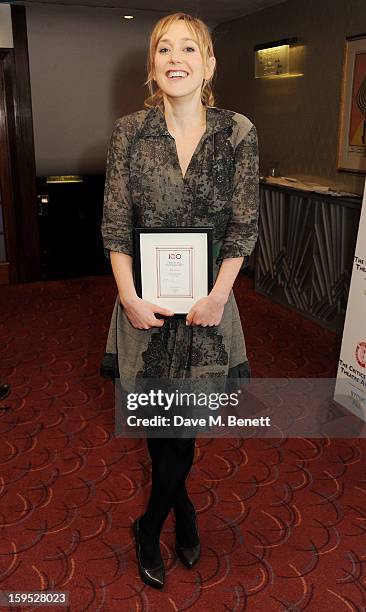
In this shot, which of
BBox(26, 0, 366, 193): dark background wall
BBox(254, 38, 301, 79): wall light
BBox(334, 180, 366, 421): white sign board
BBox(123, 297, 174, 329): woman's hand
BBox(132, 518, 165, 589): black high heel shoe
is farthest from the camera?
BBox(254, 38, 301, 79): wall light

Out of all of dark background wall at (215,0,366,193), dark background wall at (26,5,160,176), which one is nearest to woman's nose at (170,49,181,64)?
dark background wall at (215,0,366,193)

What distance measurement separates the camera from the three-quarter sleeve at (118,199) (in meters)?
1.60

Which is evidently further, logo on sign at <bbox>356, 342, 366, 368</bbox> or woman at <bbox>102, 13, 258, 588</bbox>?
logo on sign at <bbox>356, 342, 366, 368</bbox>

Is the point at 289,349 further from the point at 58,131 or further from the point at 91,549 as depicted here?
the point at 58,131

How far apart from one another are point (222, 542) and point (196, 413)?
729mm

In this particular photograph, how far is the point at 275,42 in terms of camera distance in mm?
5105

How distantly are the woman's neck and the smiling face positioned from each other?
0.14 ft

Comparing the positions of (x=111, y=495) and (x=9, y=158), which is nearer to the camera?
(x=111, y=495)

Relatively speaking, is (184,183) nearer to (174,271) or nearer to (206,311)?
(174,271)

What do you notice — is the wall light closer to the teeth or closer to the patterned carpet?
the patterned carpet

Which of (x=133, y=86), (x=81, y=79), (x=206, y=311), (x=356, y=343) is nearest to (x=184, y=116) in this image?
(x=206, y=311)

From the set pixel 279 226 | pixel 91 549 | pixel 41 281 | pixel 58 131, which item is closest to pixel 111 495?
pixel 91 549

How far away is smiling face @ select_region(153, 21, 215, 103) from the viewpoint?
1518 mm

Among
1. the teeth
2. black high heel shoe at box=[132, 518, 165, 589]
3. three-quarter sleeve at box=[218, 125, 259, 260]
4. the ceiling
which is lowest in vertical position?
black high heel shoe at box=[132, 518, 165, 589]
